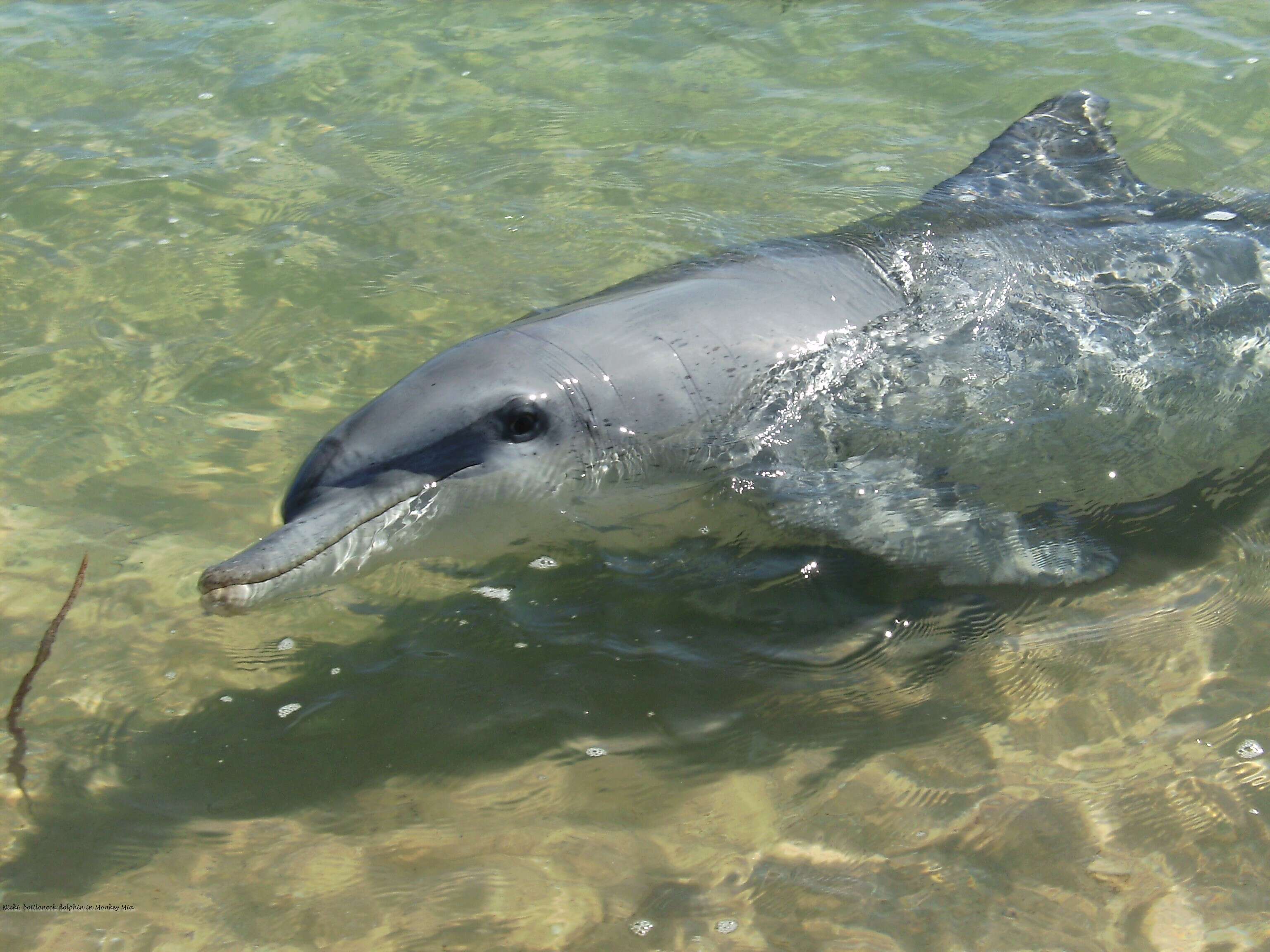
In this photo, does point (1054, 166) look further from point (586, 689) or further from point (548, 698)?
point (548, 698)

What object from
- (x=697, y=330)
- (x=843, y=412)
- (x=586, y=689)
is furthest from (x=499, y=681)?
(x=843, y=412)

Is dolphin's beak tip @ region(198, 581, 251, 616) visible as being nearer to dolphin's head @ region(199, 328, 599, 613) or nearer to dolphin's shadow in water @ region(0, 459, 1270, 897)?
dolphin's head @ region(199, 328, 599, 613)

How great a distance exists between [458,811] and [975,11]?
10.9 m

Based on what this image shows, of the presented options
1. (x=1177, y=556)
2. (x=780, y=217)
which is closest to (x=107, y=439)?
(x=780, y=217)

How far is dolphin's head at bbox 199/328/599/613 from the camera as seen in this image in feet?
16.6

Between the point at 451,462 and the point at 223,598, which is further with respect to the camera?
the point at 451,462

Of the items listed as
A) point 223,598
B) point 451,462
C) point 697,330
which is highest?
point 697,330

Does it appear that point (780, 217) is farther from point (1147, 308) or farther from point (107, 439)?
point (107, 439)

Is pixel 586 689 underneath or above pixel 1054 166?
underneath

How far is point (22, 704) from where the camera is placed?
5.15m

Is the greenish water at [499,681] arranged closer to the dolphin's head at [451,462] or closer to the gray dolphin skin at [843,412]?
the gray dolphin skin at [843,412]

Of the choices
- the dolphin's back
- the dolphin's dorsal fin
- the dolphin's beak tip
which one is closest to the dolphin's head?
the dolphin's back

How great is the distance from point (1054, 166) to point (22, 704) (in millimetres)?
7066

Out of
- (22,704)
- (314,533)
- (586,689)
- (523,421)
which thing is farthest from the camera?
(523,421)
